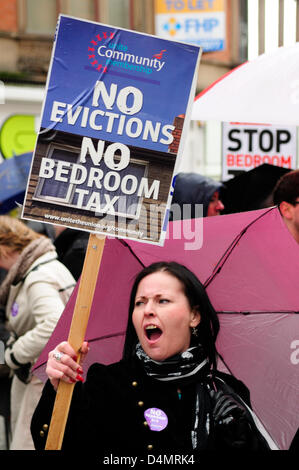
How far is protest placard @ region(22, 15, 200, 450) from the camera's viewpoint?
2.48 m

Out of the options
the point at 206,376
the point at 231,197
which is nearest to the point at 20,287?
the point at 231,197

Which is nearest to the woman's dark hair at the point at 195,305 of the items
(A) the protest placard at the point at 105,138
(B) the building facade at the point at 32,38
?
(A) the protest placard at the point at 105,138

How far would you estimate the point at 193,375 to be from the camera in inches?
99.3

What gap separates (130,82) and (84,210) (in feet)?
1.50

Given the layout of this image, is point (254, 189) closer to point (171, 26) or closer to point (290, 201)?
point (290, 201)

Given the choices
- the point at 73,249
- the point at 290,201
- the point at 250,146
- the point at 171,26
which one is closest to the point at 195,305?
the point at 290,201

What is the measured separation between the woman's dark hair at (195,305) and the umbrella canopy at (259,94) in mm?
1023

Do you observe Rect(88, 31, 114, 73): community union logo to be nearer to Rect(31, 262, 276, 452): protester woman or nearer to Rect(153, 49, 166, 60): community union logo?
Rect(153, 49, 166, 60): community union logo

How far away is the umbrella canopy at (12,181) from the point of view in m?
7.53

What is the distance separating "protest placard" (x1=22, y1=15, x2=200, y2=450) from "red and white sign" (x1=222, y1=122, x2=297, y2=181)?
4.31 metres

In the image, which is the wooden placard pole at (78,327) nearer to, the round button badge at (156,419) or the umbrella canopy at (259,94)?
the round button badge at (156,419)

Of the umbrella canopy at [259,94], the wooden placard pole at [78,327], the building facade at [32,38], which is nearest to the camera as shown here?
the wooden placard pole at [78,327]

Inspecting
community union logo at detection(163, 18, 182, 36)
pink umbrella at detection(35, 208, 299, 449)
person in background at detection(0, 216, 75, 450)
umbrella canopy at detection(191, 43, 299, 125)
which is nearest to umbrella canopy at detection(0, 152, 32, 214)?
person in background at detection(0, 216, 75, 450)

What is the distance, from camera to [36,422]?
2.59m
